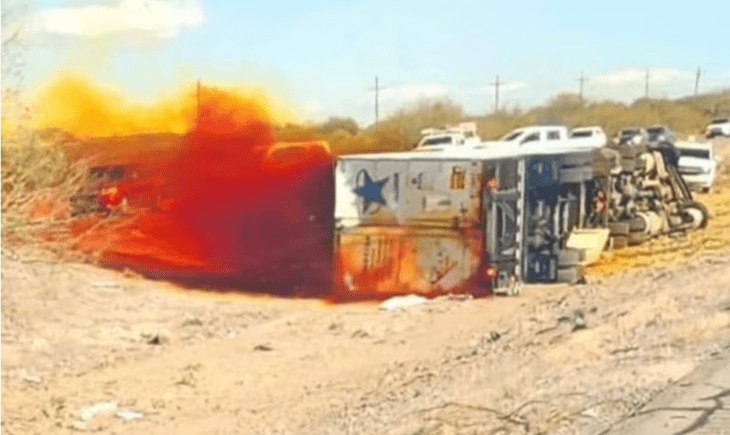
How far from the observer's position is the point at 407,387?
438 inches

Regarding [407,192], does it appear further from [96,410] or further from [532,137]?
[532,137]

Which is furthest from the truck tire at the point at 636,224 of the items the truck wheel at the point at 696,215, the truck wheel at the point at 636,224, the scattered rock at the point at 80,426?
the scattered rock at the point at 80,426

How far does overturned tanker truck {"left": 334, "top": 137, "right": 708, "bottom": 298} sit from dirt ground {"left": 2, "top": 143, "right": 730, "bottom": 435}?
485mm

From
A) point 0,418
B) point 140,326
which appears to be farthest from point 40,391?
point 140,326

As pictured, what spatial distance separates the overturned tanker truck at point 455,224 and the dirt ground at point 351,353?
Answer: 485 mm

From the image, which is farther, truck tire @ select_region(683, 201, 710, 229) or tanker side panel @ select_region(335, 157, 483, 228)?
truck tire @ select_region(683, 201, 710, 229)

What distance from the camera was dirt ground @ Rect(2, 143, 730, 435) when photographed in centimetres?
896

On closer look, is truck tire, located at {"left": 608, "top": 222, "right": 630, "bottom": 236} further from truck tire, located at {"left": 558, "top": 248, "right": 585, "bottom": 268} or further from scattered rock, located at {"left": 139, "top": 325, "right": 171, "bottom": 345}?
scattered rock, located at {"left": 139, "top": 325, "right": 171, "bottom": 345}

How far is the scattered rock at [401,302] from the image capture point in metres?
16.1

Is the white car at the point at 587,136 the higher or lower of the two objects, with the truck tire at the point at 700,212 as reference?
higher

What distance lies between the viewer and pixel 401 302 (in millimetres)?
16344

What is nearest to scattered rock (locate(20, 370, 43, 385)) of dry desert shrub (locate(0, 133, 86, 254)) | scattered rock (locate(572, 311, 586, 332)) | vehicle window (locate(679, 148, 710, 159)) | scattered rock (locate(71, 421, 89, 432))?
dry desert shrub (locate(0, 133, 86, 254))

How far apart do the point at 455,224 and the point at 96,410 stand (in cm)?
630

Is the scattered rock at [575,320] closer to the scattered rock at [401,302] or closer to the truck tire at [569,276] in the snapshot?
the scattered rock at [401,302]
